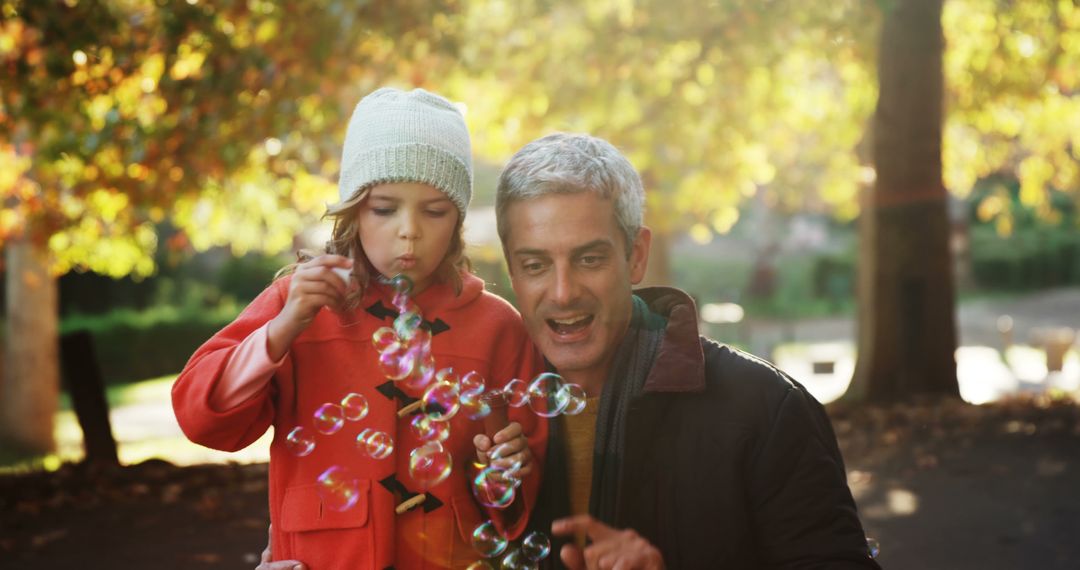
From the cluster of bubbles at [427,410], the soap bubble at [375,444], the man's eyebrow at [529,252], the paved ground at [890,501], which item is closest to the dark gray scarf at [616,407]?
the cluster of bubbles at [427,410]

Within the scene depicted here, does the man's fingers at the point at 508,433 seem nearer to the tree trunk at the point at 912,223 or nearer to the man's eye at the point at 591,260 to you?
the man's eye at the point at 591,260

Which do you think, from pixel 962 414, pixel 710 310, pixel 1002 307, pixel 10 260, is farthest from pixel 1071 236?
pixel 10 260

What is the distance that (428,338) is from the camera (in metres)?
3.21

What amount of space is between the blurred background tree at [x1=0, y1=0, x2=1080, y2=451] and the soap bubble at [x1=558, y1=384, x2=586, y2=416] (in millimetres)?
6684

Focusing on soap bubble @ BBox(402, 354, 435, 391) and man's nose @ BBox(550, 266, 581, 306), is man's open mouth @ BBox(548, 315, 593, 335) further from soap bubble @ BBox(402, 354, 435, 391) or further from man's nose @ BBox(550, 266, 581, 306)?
soap bubble @ BBox(402, 354, 435, 391)

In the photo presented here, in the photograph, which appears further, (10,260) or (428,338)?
(10,260)

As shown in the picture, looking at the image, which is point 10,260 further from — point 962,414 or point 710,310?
point 710,310

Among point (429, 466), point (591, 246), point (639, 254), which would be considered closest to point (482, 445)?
point (429, 466)

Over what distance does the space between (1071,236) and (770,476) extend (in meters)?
40.0

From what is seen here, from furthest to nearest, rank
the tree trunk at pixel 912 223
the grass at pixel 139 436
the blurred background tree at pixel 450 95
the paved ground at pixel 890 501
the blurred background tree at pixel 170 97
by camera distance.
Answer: the grass at pixel 139 436 < the tree trunk at pixel 912 223 < the blurred background tree at pixel 450 95 < the blurred background tree at pixel 170 97 < the paved ground at pixel 890 501

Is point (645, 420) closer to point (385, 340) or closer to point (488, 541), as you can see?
point (488, 541)

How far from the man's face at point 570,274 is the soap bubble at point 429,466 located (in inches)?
16.2

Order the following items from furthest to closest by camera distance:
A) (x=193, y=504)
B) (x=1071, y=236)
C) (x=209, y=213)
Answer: (x=1071, y=236), (x=209, y=213), (x=193, y=504)

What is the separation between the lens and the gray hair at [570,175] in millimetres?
3098
